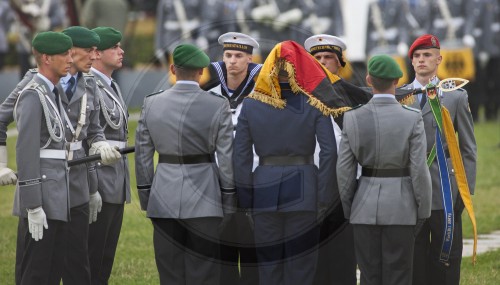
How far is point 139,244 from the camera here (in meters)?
12.1

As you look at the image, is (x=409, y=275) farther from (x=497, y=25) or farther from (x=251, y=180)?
(x=497, y=25)

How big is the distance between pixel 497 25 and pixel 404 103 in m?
15.5

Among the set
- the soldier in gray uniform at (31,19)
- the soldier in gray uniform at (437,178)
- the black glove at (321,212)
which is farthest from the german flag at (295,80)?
the soldier in gray uniform at (31,19)

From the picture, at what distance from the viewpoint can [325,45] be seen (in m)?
9.09

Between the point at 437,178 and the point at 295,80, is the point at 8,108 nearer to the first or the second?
the point at 295,80

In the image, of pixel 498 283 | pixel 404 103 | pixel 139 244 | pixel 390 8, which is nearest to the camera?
pixel 404 103

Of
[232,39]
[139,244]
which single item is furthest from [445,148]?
[139,244]

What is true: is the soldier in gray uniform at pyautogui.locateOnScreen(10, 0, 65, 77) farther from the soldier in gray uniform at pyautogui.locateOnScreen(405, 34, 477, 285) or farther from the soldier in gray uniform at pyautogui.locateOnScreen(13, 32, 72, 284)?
the soldier in gray uniform at pyautogui.locateOnScreen(13, 32, 72, 284)

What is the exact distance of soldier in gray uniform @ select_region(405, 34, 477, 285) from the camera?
8789 mm

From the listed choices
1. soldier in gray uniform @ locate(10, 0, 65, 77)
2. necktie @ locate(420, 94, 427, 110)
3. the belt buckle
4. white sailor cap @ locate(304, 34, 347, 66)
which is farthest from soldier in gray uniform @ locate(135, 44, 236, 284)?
soldier in gray uniform @ locate(10, 0, 65, 77)

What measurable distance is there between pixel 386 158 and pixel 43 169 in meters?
1.97

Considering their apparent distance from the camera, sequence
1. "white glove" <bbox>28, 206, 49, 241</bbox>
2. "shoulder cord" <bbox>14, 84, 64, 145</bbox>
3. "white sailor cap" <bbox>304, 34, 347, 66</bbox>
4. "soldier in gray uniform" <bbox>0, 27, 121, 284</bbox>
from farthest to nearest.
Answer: "white sailor cap" <bbox>304, 34, 347, 66</bbox>
"soldier in gray uniform" <bbox>0, 27, 121, 284</bbox>
"shoulder cord" <bbox>14, 84, 64, 145</bbox>
"white glove" <bbox>28, 206, 49, 241</bbox>

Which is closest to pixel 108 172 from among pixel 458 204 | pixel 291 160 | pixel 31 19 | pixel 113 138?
pixel 113 138

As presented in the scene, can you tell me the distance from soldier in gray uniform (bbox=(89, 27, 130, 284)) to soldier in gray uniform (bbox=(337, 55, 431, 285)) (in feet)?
5.33
